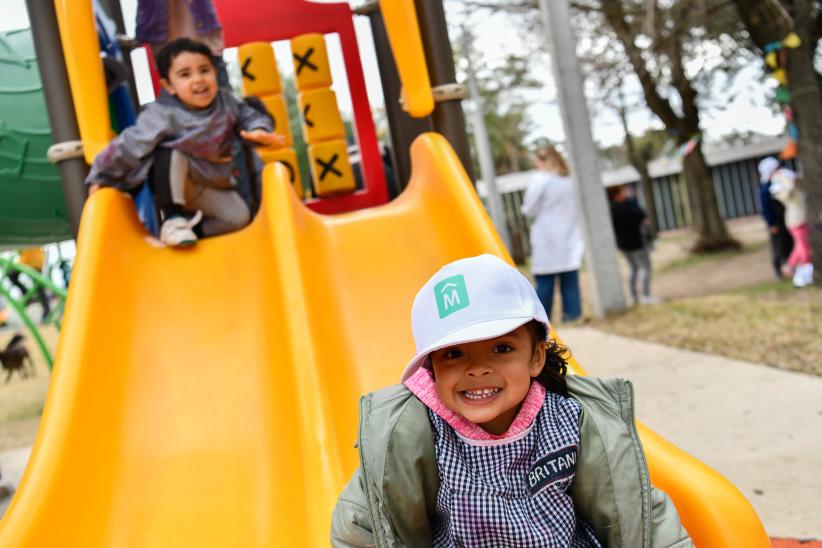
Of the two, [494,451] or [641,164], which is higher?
[641,164]

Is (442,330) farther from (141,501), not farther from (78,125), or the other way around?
(78,125)

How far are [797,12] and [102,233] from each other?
696 centimetres

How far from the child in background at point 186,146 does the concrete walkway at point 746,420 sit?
98.7 inches

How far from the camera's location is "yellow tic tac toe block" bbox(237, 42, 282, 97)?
5418 millimetres

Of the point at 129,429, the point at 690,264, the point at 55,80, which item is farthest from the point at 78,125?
the point at 690,264

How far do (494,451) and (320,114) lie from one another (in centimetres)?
431

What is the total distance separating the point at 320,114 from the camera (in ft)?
18.1

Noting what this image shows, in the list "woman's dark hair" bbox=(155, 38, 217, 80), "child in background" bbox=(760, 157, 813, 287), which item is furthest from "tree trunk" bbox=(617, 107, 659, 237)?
"woman's dark hair" bbox=(155, 38, 217, 80)

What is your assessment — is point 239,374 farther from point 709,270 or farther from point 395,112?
point 709,270

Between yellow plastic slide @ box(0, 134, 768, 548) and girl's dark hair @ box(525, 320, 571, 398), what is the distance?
0.40m

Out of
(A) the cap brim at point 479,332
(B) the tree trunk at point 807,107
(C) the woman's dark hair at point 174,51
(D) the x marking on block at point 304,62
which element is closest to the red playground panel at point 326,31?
(D) the x marking on block at point 304,62

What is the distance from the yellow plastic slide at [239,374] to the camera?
7.32ft

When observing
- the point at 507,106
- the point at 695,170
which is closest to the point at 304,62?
the point at 695,170

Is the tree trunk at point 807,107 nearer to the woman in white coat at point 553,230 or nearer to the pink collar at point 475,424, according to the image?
the woman in white coat at point 553,230
